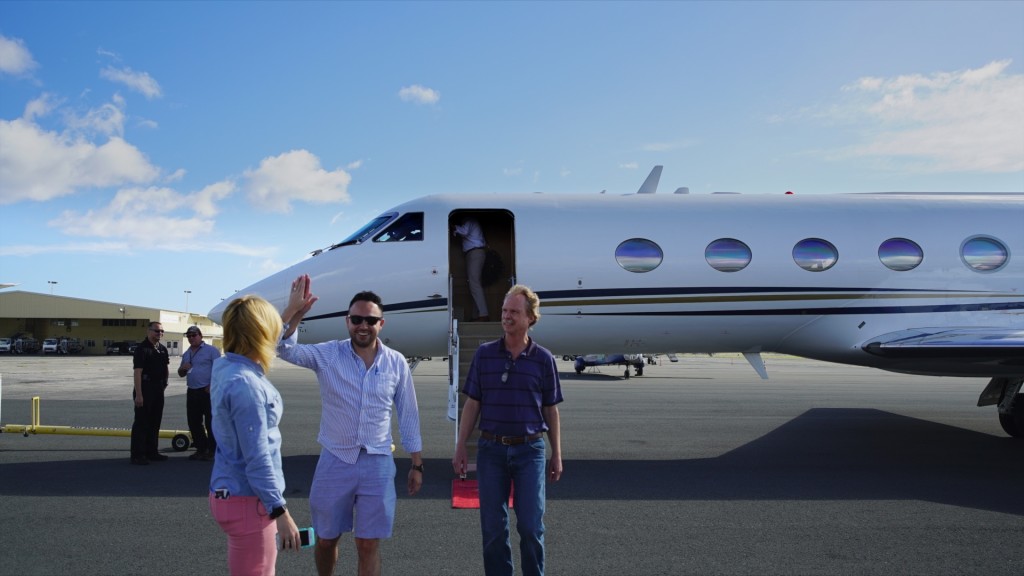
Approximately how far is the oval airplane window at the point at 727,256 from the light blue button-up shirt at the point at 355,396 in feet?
21.2

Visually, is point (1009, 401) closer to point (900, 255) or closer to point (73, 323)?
point (900, 255)

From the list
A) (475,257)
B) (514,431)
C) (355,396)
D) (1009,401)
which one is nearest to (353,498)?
(355,396)

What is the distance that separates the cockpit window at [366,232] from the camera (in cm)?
931

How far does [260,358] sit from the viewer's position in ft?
9.62

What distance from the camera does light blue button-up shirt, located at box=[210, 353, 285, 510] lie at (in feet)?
9.03

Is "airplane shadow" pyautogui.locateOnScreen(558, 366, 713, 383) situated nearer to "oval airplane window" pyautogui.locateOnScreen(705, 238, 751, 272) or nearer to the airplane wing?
the airplane wing

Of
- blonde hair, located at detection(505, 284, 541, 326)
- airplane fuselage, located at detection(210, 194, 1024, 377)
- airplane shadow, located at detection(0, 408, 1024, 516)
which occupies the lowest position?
airplane shadow, located at detection(0, 408, 1024, 516)

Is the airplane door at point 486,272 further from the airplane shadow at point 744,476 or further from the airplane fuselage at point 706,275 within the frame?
the airplane shadow at point 744,476

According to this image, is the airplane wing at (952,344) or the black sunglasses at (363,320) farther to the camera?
the airplane wing at (952,344)

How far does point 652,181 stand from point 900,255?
3911mm

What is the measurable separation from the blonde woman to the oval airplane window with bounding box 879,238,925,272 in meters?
9.11

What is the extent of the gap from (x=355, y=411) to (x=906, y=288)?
28.3 ft

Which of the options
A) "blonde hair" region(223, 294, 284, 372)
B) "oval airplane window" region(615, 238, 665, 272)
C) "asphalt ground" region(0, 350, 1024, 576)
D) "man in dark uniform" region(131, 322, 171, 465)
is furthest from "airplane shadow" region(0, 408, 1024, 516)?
"blonde hair" region(223, 294, 284, 372)

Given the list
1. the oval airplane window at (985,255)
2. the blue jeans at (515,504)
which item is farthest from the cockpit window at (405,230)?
the oval airplane window at (985,255)
